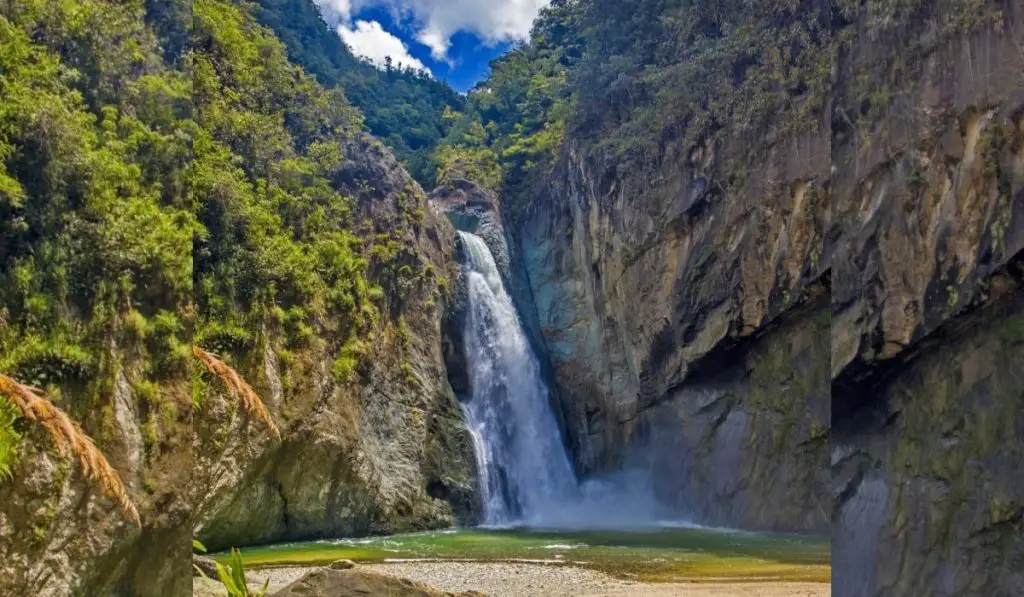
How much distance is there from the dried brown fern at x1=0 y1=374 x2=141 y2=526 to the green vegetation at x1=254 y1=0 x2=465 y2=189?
36804 mm

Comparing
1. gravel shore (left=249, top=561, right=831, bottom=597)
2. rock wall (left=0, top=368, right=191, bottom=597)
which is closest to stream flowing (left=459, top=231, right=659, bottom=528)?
gravel shore (left=249, top=561, right=831, bottom=597)

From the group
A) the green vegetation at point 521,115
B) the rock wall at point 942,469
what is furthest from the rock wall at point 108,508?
the green vegetation at point 521,115

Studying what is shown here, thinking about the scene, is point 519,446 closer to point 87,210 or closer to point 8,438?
point 87,210

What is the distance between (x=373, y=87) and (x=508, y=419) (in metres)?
32.6

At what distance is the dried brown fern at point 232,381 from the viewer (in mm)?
15742

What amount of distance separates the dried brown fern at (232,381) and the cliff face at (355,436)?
0.76 feet

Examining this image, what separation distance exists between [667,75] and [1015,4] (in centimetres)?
2021

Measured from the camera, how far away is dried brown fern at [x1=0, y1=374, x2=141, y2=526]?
9.72 meters

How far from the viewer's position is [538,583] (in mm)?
13930

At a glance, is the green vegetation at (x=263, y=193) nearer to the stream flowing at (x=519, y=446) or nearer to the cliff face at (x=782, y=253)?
the stream flowing at (x=519, y=446)

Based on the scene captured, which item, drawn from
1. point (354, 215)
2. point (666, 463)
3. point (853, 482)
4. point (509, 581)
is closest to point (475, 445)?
point (666, 463)

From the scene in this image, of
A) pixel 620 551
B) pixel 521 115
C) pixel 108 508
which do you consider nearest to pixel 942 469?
pixel 108 508

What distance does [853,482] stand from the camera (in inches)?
362

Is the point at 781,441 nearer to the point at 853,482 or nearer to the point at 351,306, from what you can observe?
the point at 351,306
